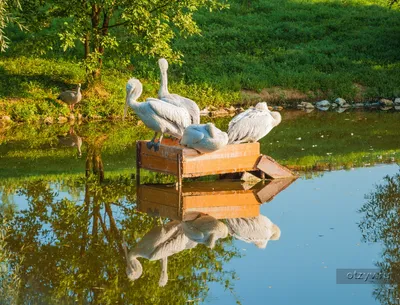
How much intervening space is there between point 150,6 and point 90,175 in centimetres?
889

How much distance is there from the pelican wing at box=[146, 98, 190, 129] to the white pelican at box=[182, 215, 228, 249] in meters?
2.27

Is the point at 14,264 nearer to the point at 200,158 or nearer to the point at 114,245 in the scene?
the point at 114,245

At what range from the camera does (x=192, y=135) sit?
14.5 m

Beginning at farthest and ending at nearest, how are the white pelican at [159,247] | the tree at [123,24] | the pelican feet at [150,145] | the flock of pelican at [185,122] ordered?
the tree at [123,24]
the pelican feet at [150,145]
the flock of pelican at [185,122]
the white pelican at [159,247]

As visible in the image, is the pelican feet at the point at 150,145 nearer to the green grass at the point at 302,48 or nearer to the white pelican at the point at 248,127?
the white pelican at the point at 248,127

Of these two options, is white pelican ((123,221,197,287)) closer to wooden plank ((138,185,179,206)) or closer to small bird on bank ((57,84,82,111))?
wooden plank ((138,185,179,206))

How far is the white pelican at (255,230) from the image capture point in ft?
39.6

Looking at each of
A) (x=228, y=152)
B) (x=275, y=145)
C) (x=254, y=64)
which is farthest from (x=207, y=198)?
(x=254, y=64)

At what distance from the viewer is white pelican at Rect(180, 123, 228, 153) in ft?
47.3

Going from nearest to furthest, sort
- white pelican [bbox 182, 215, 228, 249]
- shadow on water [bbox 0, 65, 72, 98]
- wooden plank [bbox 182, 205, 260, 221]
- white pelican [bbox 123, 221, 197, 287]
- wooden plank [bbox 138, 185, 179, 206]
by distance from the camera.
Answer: white pelican [bbox 123, 221, 197, 287]
white pelican [bbox 182, 215, 228, 249]
wooden plank [bbox 182, 205, 260, 221]
wooden plank [bbox 138, 185, 179, 206]
shadow on water [bbox 0, 65, 72, 98]

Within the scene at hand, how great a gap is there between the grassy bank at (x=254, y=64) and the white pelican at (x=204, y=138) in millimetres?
10287

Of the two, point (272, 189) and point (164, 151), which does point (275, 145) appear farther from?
point (164, 151)

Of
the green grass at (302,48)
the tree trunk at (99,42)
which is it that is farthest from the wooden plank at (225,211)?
the green grass at (302,48)

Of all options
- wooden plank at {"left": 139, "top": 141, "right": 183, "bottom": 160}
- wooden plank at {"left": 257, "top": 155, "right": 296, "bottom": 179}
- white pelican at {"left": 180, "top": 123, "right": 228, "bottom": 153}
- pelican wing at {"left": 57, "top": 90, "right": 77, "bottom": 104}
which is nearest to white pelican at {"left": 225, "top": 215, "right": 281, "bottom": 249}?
white pelican at {"left": 180, "top": 123, "right": 228, "bottom": 153}
